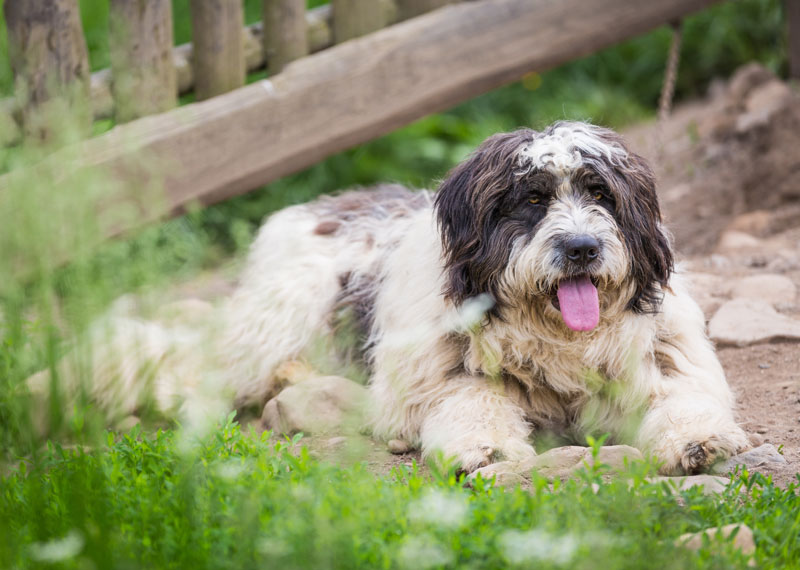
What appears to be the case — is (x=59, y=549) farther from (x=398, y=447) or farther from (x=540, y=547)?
(x=398, y=447)

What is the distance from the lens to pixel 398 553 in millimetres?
2162

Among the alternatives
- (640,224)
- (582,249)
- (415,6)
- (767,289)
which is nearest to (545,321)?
(582,249)

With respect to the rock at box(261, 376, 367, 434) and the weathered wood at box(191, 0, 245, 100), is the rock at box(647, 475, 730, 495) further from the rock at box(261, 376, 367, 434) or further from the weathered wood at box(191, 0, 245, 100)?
the weathered wood at box(191, 0, 245, 100)

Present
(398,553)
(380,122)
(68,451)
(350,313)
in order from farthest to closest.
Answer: (380,122) < (350,313) < (68,451) < (398,553)

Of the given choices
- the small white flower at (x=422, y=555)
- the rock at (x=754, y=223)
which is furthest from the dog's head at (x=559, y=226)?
the rock at (x=754, y=223)

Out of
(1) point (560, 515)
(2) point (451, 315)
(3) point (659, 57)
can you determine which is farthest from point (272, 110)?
(3) point (659, 57)

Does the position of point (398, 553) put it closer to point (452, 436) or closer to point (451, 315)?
point (452, 436)

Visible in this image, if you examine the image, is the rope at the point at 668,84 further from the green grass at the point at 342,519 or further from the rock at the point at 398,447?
the green grass at the point at 342,519

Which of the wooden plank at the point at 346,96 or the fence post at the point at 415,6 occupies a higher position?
the fence post at the point at 415,6

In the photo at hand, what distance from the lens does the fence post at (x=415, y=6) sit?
17.5 ft

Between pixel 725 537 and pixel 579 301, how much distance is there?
104 centimetres

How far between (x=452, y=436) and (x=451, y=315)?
45 centimetres

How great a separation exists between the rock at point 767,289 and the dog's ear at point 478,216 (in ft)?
5.30

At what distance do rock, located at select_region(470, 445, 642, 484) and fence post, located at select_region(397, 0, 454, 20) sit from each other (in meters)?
3.08
